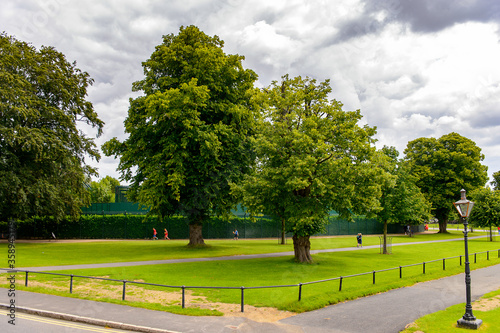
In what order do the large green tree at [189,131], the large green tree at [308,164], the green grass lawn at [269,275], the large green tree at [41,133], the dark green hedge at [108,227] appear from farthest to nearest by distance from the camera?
the dark green hedge at [108,227], the large green tree at [41,133], the large green tree at [189,131], the large green tree at [308,164], the green grass lawn at [269,275]

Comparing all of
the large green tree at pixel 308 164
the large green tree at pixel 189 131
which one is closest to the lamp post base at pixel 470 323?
the large green tree at pixel 308 164

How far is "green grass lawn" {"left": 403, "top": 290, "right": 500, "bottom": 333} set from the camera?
9891 mm

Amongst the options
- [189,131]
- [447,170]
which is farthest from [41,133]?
[447,170]

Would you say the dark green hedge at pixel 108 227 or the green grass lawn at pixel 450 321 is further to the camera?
the dark green hedge at pixel 108 227

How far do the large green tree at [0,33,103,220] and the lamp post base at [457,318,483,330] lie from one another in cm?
3232

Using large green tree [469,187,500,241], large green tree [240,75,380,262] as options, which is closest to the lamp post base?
large green tree [240,75,380,262]

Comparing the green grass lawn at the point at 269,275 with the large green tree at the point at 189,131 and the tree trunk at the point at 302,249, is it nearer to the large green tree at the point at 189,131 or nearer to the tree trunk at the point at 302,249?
the tree trunk at the point at 302,249

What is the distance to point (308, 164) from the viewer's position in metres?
19.9

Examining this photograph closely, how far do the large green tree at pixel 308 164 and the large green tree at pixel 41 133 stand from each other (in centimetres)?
2130

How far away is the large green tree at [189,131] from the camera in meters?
27.6

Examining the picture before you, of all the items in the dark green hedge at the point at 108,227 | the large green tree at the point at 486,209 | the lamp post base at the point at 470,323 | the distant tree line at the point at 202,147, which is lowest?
the dark green hedge at the point at 108,227

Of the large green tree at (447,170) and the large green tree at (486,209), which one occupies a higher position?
the large green tree at (447,170)

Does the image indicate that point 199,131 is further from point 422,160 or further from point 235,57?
point 422,160

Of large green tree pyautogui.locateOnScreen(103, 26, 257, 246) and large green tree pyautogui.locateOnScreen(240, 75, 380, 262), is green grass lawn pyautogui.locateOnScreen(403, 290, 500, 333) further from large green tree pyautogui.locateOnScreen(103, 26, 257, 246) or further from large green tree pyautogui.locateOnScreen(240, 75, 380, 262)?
large green tree pyautogui.locateOnScreen(103, 26, 257, 246)
